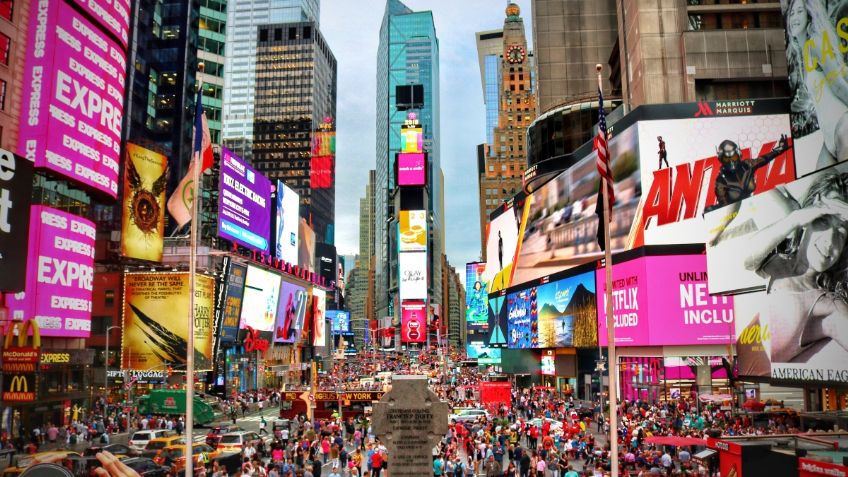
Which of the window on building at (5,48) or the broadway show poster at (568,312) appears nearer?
the window on building at (5,48)

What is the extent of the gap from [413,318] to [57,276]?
402 ft

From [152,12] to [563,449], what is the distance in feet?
334

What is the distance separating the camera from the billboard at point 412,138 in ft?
556

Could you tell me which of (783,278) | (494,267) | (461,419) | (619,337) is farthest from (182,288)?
(494,267)

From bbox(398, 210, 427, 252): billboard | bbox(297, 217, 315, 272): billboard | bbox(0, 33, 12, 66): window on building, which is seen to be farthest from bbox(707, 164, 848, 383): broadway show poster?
bbox(398, 210, 427, 252): billboard

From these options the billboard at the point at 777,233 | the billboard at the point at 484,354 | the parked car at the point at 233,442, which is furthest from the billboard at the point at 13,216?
the billboard at the point at 484,354

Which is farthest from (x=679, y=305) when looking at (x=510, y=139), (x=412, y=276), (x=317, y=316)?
(x=510, y=139)

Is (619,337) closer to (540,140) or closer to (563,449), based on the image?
(563,449)

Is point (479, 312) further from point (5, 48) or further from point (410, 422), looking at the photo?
point (410, 422)

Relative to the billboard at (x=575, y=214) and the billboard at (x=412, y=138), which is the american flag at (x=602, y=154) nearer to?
the billboard at (x=575, y=214)

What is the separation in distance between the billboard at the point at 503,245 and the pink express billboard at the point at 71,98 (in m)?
56.4

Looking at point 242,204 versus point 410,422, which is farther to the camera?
point 242,204

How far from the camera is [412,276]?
A: 526ft

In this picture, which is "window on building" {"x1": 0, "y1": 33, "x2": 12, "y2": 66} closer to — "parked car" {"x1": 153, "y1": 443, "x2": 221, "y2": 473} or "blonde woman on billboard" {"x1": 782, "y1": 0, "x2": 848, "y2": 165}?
"parked car" {"x1": 153, "y1": 443, "x2": 221, "y2": 473}
